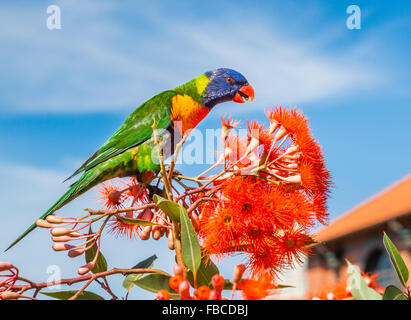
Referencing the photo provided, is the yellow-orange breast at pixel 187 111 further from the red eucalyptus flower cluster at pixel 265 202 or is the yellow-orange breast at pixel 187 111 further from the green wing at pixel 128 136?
the red eucalyptus flower cluster at pixel 265 202

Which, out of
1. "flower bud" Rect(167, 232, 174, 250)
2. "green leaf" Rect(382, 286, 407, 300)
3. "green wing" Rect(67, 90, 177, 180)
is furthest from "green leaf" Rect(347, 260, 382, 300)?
"green wing" Rect(67, 90, 177, 180)

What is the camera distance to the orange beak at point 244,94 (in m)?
2.29

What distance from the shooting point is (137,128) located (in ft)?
6.55

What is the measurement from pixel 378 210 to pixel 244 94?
649 inches

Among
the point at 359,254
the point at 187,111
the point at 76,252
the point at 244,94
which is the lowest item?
the point at 76,252

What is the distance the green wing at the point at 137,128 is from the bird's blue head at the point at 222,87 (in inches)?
7.2

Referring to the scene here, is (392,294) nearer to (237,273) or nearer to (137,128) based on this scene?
(237,273)

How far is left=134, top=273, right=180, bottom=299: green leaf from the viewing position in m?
0.96

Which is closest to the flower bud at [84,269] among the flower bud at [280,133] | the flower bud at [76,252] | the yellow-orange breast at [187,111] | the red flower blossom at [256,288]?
the flower bud at [76,252]

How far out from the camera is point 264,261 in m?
1.07

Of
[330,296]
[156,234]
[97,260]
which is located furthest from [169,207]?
[330,296]

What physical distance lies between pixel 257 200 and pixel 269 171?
84mm
